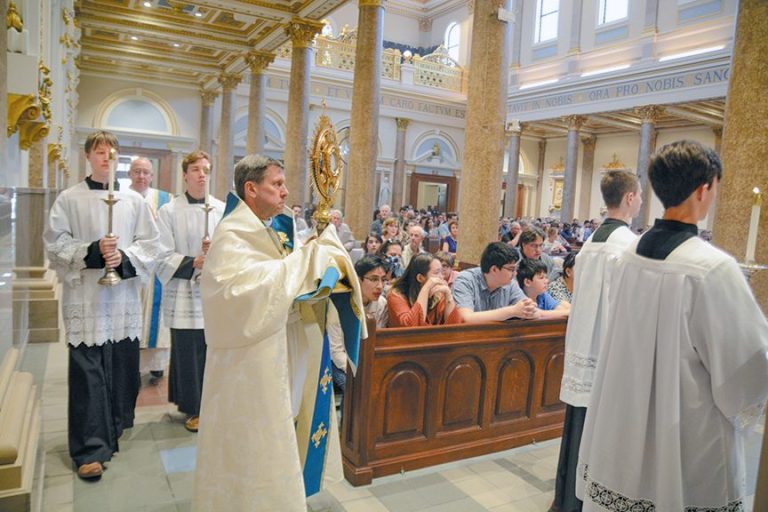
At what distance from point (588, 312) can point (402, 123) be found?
20039mm

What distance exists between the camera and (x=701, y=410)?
6.05ft

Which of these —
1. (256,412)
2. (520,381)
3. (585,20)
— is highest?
(585,20)

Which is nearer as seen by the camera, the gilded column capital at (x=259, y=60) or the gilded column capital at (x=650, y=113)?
the gilded column capital at (x=259, y=60)

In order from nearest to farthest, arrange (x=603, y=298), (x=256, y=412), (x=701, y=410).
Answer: (x=701, y=410) < (x=256, y=412) < (x=603, y=298)

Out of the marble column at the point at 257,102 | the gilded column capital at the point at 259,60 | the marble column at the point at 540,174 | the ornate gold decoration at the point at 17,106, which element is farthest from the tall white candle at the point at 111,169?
the marble column at the point at 540,174

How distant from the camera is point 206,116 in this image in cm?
1944

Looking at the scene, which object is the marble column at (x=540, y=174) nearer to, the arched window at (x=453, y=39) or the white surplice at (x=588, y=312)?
the arched window at (x=453, y=39)

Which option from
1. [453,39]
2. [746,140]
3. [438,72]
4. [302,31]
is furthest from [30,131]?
[453,39]

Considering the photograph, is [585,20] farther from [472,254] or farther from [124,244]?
[124,244]

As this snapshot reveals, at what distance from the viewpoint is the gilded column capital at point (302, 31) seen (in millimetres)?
11812

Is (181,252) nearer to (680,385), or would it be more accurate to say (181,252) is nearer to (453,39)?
(680,385)

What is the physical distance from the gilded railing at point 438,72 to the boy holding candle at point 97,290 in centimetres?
2011

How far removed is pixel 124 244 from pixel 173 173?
16.8 m

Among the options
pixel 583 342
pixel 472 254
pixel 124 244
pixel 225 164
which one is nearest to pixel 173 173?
pixel 225 164
